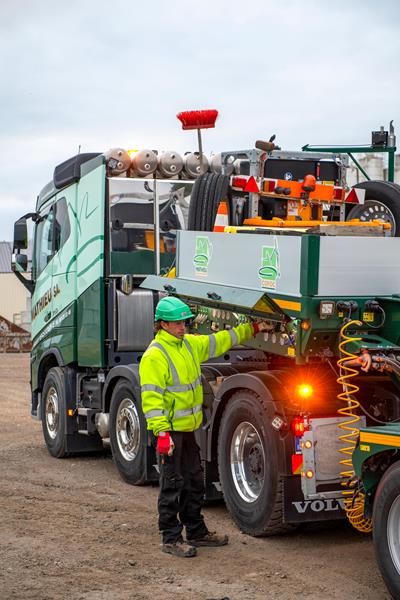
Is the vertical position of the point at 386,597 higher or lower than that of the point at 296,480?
lower

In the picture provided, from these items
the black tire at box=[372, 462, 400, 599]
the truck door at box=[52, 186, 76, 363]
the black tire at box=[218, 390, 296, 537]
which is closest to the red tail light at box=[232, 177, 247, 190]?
the black tire at box=[218, 390, 296, 537]

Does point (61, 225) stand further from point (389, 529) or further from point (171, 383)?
point (389, 529)

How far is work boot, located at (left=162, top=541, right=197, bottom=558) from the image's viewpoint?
724 cm

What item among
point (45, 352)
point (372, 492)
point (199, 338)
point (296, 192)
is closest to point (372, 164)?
point (45, 352)

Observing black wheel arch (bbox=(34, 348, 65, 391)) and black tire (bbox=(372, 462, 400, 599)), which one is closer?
black tire (bbox=(372, 462, 400, 599))

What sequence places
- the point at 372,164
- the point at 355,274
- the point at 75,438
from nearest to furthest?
the point at 355,274 → the point at 75,438 → the point at 372,164

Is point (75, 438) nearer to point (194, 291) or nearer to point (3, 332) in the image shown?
point (194, 291)

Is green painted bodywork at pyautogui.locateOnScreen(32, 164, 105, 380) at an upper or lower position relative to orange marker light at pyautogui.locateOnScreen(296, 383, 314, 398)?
upper

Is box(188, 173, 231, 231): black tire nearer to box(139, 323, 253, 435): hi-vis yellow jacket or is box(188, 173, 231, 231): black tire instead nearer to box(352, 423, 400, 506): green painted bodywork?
box(139, 323, 253, 435): hi-vis yellow jacket

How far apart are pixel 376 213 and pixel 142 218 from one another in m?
2.96

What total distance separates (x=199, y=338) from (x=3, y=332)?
2939cm

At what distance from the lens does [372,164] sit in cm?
1861

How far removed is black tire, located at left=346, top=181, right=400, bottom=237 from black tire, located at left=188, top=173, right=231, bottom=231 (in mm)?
1241

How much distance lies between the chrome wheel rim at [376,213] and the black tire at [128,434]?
2906 millimetres
